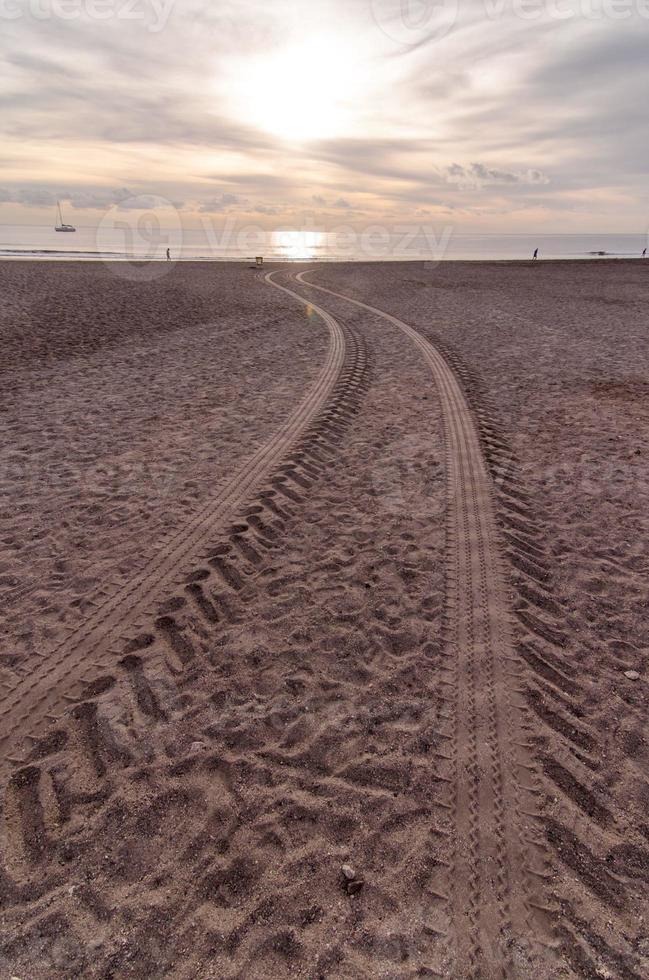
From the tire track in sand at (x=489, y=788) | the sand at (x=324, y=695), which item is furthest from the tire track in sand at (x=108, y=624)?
the tire track in sand at (x=489, y=788)

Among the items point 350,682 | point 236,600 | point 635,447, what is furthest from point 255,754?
point 635,447

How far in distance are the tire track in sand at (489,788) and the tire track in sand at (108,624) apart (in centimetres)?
305

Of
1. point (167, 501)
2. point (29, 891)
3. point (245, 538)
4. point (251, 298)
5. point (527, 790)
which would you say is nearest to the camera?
point (29, 891)

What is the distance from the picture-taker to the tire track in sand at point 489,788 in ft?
9.73

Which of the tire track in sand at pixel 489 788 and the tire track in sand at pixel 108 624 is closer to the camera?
the tire track in sand at pixel 489 788

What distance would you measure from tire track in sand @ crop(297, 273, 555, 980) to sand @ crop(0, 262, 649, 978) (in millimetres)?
18

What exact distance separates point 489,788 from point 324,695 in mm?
1446

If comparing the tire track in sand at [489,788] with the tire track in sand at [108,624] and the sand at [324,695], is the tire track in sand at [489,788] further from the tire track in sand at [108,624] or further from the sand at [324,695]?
the tire track in sand at [108,624]

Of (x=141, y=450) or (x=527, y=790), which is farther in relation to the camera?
(x=141, y=450)

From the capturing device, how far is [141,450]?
9125mm

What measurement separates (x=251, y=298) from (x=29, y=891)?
87.5 feet

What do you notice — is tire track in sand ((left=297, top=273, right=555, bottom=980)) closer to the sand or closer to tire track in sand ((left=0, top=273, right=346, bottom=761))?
the sand

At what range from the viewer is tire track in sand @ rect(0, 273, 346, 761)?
4305mm

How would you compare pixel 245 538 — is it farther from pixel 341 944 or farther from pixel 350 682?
pixel 341 944
